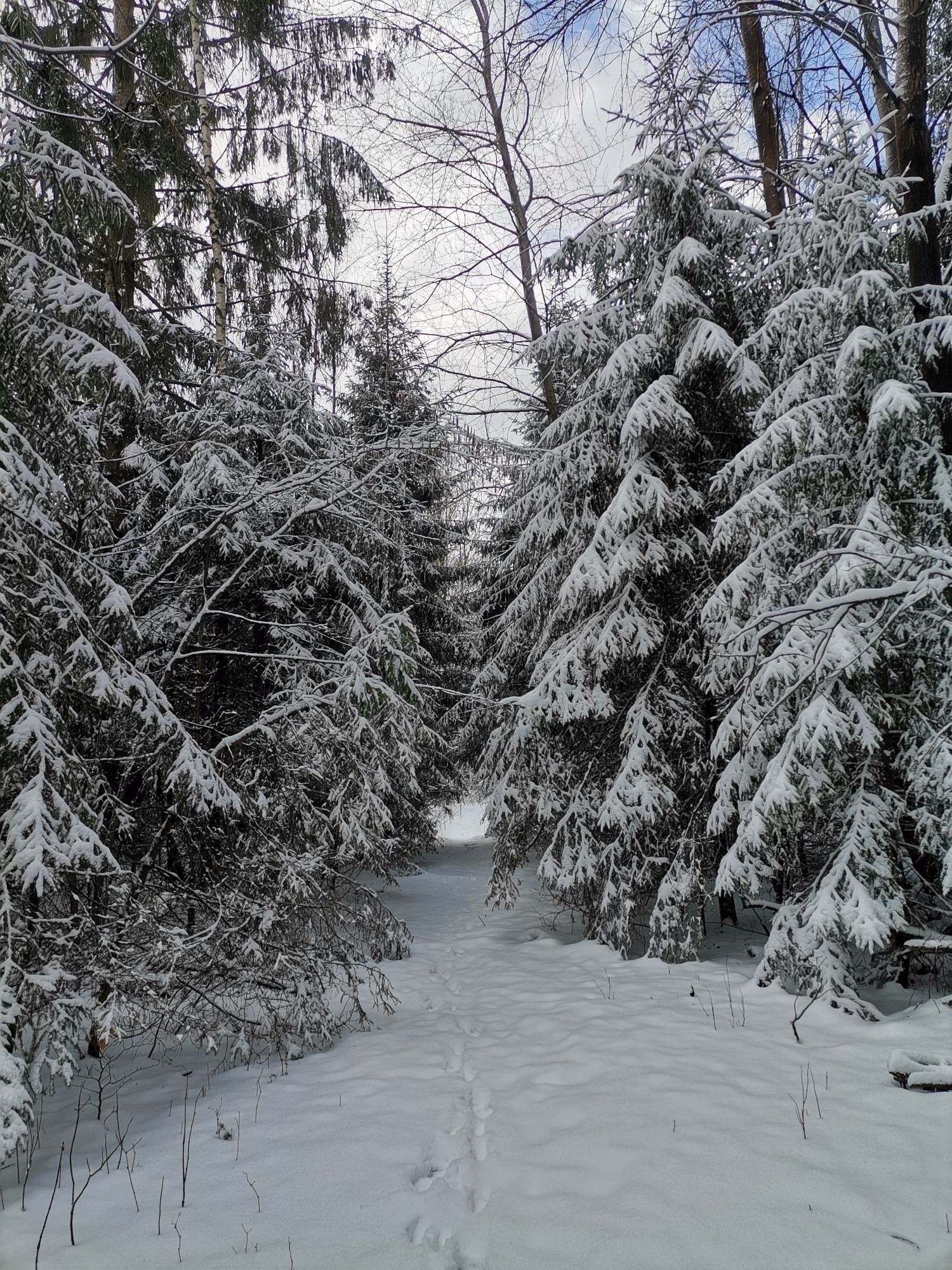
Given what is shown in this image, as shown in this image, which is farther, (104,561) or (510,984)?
(510,984)

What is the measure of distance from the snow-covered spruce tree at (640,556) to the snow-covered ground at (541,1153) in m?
1.60

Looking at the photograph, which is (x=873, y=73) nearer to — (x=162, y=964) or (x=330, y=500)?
(x=330, y=500)

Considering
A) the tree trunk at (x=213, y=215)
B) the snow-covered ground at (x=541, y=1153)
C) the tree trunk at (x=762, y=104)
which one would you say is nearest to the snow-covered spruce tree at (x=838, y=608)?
the snow-covered ground at (x=541, y=1153)

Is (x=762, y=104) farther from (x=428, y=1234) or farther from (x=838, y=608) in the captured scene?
(x=428, y=1234)

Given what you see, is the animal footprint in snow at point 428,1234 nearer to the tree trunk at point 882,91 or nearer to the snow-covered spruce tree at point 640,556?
the snow-covered spruce tree at point 640,556

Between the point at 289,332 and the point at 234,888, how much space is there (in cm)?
641

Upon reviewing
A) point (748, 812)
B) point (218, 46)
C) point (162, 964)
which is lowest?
point (162, 964)

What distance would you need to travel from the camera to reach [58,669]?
3471 millimetres

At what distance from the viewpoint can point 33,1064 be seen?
3.25 m

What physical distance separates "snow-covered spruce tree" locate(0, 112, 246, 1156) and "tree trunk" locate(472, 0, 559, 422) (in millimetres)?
6947

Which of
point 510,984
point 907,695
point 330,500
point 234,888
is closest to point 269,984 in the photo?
→ point 234,888

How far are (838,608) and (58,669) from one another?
442 centimetres

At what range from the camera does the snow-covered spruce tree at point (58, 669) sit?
311 cm

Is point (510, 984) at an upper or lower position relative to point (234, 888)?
lower
